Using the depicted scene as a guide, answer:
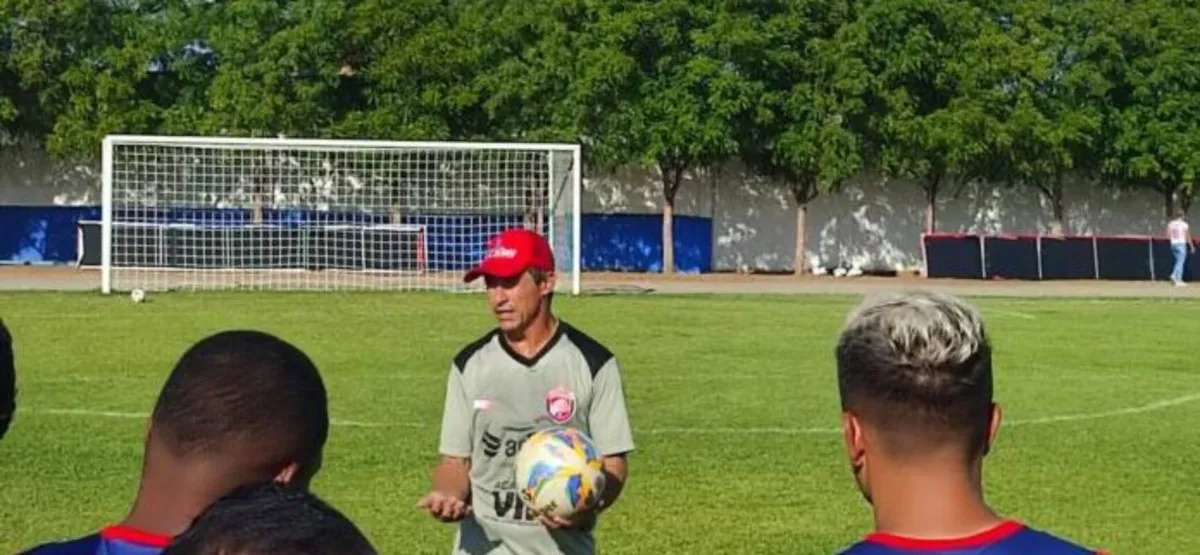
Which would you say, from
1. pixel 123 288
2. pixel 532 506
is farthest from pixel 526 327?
pixel 123 288

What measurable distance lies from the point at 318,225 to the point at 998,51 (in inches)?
841

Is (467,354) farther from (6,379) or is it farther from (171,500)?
(171,500)

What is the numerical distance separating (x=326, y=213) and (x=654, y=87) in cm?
1190

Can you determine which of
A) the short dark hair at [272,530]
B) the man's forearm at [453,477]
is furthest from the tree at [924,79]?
the short dark hair at [272,530]

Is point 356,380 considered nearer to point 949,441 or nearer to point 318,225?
point 949,441

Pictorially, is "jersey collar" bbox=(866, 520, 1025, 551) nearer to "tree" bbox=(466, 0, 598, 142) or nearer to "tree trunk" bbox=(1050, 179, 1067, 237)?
"tree" bbox=(466, 0, 598, 142)

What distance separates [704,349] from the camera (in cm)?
2170

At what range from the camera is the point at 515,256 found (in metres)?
6.27

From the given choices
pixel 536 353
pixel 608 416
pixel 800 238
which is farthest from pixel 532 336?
pixel 800 238

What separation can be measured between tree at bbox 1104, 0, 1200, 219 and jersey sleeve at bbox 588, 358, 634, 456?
45.9 m

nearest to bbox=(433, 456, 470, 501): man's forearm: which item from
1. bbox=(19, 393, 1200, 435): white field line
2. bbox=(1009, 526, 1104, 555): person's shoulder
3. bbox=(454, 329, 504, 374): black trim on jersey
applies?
bbox=(454, 329, 504, 374): black trim on jersey

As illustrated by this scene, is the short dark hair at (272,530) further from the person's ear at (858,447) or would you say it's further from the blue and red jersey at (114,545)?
the person's ear at (858,447)

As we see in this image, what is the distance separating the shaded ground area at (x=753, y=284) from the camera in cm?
3588

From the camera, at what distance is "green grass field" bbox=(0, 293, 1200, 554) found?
34.1 ft
